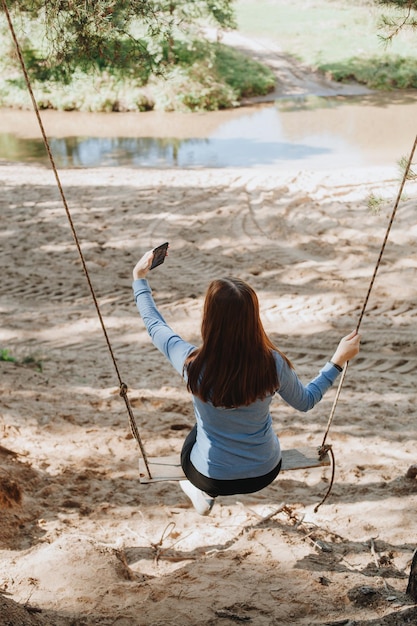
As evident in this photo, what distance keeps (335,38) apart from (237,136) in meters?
12.1

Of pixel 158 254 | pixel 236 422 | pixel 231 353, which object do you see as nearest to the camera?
pixel 231 353

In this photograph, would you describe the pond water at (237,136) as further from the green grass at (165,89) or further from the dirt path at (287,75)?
the dirt path at (287,75)

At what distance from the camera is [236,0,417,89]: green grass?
21359 millimetres

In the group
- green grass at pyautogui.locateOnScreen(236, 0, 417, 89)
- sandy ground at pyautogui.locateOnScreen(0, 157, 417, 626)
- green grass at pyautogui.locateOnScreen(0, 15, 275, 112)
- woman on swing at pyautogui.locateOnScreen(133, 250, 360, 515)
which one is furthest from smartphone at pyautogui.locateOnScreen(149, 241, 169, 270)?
green grass at pyautogui.locateOnScreen(0, 15, 275, 112)

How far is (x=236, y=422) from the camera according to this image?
2.45 metres

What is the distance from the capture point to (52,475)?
401cm

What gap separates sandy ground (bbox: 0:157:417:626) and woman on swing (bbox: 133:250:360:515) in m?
0.54

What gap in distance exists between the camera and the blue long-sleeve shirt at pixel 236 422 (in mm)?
2422

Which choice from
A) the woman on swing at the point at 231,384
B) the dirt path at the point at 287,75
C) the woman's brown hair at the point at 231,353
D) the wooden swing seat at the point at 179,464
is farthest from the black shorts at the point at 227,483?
the dirt path at the point at 287,75

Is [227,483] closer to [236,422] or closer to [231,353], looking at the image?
[236,422]

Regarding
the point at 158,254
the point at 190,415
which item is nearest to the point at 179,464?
the point at 158,254

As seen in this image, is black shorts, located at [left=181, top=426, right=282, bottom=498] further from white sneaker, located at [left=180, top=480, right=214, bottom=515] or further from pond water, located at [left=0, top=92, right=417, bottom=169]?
pond water, located at [left=0, top=92, right=417, bottom=169]

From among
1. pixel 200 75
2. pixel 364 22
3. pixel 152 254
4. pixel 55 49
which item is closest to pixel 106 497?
pixel 152 254

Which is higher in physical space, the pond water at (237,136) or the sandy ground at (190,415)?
the pond water at (237,136)
